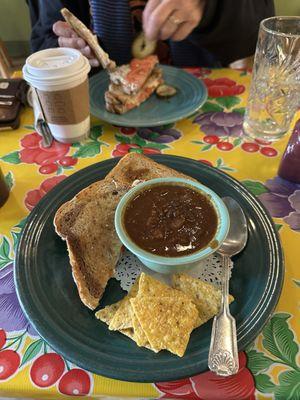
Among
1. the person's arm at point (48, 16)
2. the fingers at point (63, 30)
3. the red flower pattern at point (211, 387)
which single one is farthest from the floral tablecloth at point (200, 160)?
the person's arm at point (48, 16)

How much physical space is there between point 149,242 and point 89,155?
0.63 metres

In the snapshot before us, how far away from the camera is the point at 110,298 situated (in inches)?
38.1

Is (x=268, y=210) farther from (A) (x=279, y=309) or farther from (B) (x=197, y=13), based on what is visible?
(B) (x=197, y=13)

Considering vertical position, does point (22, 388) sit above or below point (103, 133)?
below

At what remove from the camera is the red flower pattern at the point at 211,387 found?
0.79 m

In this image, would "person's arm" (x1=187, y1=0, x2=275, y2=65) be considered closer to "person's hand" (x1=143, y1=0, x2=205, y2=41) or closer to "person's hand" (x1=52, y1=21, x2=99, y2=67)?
"person's hand" (x1=143, y1=0, x2=205, y2=41)

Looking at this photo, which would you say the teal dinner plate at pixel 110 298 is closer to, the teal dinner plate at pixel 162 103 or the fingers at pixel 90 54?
the teal dinner plate at pixel 162 103

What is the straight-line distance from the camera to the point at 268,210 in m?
1.19

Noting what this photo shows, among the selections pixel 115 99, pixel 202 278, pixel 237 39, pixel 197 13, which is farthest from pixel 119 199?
pixel 237 39

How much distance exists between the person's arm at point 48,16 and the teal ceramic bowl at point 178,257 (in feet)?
4.37

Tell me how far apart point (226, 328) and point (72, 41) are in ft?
5.07

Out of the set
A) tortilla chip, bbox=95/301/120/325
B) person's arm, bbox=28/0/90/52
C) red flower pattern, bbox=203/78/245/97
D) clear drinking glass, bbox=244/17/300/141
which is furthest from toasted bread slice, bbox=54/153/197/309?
person's arm, bbox=28/0/90/52

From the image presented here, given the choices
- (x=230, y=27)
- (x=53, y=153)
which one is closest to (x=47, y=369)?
(x=53, y=153)

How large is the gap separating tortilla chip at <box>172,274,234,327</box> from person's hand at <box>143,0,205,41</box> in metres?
1.33
